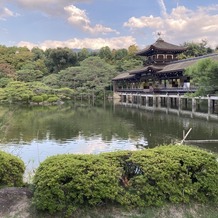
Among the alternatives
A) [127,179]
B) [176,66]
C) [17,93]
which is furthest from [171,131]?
[17,93]

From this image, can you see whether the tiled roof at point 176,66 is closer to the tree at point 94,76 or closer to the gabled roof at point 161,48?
the gabled roof at point 161,48

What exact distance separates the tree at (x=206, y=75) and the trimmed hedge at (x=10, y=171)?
57.6 feet

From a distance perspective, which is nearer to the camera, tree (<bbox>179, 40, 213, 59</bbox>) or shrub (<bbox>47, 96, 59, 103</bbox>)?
shrub (<bbox>47, 96, 59, 103</bbox>)

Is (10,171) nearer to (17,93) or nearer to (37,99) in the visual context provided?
(17,93)

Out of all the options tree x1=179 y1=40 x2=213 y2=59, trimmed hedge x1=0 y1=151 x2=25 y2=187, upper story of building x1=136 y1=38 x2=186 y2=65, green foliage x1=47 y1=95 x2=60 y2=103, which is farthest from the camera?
tree x1=179 y1=40 x2=213 y2=59

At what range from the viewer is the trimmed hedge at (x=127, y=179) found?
4387 millimetres

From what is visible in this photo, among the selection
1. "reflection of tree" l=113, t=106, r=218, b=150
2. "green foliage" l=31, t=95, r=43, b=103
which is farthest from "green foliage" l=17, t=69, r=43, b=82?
"reflection of tree" l=113, t=106, r=218, b=150

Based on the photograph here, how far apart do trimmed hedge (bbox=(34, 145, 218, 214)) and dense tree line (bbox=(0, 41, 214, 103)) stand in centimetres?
3710

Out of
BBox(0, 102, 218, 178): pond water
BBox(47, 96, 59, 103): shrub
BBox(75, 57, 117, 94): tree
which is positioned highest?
BBox(75, 57, 117, 94): tree

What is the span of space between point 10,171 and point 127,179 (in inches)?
81.0

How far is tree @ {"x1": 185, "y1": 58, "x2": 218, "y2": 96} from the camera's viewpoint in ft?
67.9

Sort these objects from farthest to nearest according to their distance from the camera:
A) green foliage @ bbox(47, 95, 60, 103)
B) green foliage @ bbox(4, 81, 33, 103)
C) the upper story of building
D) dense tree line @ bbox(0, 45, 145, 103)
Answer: green foliage @ bbox(47, 95, 60, 103)
dense tree line @ bbox(0, 45, 145, 103)
green foliage @ bbox(4, 81, 33, 103)
the upper story of building

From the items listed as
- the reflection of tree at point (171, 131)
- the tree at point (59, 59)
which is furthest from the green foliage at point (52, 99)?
the reflection of tree at point (171, 131)

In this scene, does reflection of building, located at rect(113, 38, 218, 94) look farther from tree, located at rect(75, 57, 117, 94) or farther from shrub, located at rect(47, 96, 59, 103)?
shrub, located at rect(47, 96, 59, 103)
